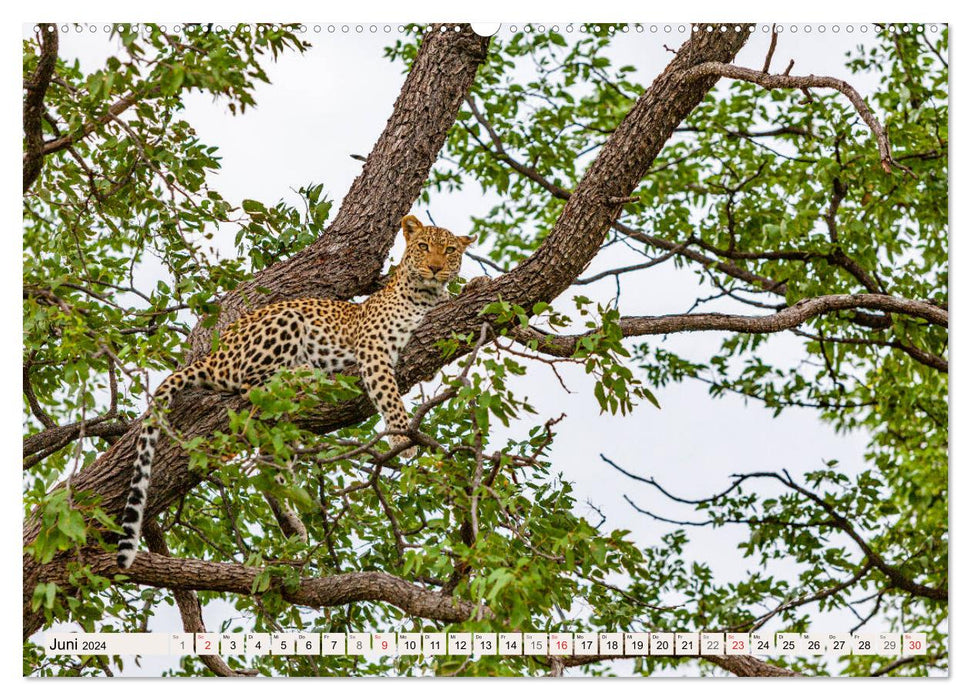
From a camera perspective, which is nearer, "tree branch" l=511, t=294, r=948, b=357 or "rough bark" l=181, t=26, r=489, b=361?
"tree branch" l=511, t=294, r=948, b=357

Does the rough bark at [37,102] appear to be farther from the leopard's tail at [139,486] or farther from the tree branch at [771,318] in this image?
the tree branch at [771,318]

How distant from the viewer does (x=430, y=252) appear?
19.2 feet

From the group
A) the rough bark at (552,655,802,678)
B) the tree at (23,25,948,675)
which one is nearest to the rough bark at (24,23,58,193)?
the tree at (23,25,948,675)

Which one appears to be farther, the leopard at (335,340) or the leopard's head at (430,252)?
the leopard's head at (430,252)

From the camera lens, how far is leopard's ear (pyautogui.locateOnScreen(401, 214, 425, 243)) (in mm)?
5848

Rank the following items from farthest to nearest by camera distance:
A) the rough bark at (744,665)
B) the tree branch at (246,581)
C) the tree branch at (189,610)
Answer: the tree branch at (246,581), the tree branch at (189,610), the rough bark at (744,665)

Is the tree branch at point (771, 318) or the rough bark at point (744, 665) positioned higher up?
the tree branch at point (771, 318)

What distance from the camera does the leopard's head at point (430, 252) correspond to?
228 inches

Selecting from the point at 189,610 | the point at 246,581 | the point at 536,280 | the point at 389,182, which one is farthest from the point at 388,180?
the point at 189,610

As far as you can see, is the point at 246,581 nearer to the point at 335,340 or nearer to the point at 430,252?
the point at 335,340

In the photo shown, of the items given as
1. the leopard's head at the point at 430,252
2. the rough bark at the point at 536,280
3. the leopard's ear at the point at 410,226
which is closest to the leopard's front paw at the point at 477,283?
the rough bark at the point at 536,280

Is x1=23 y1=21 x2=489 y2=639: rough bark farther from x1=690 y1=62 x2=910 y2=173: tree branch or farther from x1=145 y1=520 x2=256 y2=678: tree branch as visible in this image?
x1=690 y1=62 x2=910 y2=173: tree branch

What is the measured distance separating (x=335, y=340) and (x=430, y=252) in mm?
650

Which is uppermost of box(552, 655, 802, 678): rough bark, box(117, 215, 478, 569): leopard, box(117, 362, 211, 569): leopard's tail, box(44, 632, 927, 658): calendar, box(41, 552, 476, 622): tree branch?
box(117, 215, 478, 569): leopard
